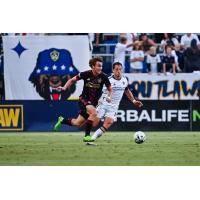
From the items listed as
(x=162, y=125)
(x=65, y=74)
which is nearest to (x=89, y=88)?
(x=65, y=74)

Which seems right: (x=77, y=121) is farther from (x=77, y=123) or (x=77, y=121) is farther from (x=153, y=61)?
(x=153, y=61)

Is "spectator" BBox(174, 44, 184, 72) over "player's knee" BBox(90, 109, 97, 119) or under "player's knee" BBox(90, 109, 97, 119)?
over

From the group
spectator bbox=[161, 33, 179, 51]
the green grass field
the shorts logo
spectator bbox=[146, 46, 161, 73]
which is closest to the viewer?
the green grass field

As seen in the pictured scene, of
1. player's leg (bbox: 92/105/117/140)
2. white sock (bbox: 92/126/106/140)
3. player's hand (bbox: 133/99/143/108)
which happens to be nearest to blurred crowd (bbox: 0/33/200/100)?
player's hand (bbox: 133/99/143/108)

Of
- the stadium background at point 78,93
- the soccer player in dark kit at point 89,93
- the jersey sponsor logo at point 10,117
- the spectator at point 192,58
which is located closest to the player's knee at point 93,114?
the soccer player in dark kit at point 89,93

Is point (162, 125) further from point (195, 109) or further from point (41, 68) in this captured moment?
point (41, 68)

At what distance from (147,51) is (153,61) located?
171 mm

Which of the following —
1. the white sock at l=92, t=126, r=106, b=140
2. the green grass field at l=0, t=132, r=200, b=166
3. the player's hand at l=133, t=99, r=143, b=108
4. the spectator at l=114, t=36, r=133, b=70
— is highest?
the spectator at l=114, t=36, r=133, b=70

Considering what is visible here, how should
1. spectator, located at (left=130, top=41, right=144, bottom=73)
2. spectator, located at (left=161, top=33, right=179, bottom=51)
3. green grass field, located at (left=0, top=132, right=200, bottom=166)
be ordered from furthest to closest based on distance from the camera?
1. spectator, located at (left=130, top=41, right=144, bottom=73)
2. spectator, located at (left=161, top=33, right=179, bottom=51)
3. green grass field, located at (left=0, top=132, right=200, bottom=166)

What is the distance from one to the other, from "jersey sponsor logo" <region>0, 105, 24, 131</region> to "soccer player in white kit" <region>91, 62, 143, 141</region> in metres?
1.06

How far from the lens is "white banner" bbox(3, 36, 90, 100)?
1126 centimetres

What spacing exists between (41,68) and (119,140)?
145 cm

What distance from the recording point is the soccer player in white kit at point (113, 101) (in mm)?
11242

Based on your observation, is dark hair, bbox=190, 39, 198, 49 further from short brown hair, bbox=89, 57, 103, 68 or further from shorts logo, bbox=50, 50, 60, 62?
shorts logo, bbox=50, 50, 60, 62
